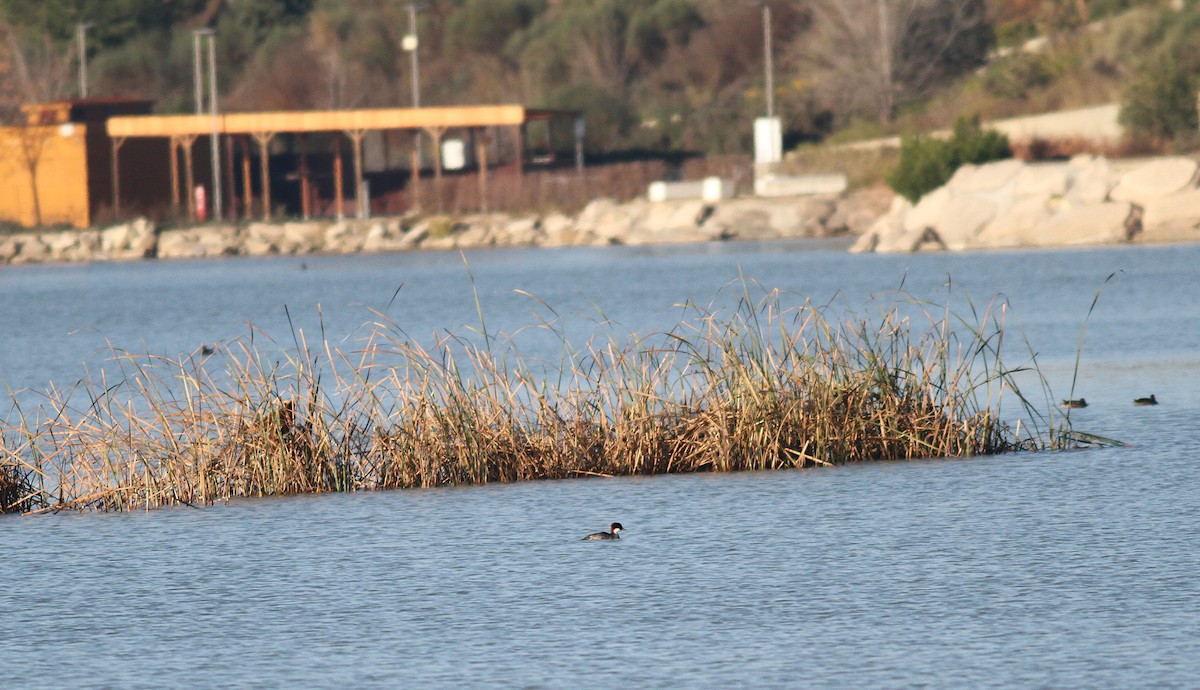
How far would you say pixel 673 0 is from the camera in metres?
86.3

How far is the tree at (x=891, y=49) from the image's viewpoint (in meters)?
63.6

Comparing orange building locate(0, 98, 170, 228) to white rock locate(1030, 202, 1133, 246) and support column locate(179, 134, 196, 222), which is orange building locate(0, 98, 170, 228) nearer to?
support column locate(179, 134, 196, 222)

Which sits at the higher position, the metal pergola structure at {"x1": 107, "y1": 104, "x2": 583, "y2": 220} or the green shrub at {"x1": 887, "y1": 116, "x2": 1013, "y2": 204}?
the metal pergola structure at {"x1": 107, "y1": 104, "x2": 583, "y2": 220}

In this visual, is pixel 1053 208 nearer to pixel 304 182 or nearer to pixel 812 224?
pixel 812 224

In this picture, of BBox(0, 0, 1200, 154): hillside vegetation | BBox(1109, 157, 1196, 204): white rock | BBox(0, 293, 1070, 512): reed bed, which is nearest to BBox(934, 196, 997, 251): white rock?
BBox(1109, 157, 1196, 204): white rock

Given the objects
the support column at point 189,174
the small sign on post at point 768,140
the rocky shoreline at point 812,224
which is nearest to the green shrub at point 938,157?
the rocky shoreline at point 812,224

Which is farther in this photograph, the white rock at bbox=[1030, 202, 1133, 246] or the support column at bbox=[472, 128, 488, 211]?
the support column at bbox=[472, 128, 488, 211]

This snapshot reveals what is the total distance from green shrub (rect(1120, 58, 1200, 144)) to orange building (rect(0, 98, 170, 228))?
33.3m

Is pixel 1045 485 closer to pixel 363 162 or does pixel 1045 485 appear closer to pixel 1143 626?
pixel 1143 626

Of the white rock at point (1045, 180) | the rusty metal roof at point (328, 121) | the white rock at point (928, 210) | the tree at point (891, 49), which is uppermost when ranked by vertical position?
the tree at point (891, 49)

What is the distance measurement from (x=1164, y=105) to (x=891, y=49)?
13.9 m

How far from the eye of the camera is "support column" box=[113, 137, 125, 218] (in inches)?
2484

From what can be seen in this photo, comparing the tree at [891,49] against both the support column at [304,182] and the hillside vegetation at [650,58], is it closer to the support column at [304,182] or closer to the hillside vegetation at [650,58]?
the hillside vegetation at [650,58]

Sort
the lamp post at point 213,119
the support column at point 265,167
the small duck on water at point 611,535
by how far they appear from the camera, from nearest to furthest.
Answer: the small duck on water at point 611,535 → the lamp post at point 213,119 → the support column at point 265,167
